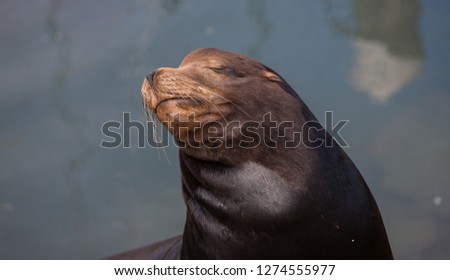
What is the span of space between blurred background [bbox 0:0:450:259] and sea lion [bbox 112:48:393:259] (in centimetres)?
94

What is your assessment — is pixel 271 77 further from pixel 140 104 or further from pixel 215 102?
pixel 140 104

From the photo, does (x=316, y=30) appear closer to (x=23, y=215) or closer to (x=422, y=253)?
(x=422, y=253)

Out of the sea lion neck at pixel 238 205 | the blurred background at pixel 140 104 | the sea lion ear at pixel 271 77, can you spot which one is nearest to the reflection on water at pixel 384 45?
the blurred background at pixel 140 104

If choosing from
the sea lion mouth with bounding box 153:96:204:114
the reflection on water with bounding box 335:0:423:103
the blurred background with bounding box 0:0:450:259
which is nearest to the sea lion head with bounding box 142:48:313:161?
the sea lion mouth with bounding box 153:96:204:114

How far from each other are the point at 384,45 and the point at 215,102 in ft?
5.67

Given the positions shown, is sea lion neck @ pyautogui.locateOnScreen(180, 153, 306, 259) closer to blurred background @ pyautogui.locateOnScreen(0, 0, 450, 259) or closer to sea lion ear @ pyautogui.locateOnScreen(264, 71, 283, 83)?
sea lion ear @ pyautogui.locateOnScreen(264, 71, 283, 83)

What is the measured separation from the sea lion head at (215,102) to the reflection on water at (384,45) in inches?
49.0

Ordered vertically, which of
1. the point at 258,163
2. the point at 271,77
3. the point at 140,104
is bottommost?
the point at 140,104

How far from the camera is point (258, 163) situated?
295 centimetres

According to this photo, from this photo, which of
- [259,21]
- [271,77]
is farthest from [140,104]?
[271,77]

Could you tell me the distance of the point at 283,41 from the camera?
13.8 feet

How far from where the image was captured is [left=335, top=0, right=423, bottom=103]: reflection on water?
4137 mm

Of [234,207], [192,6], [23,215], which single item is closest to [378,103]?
[192,6]

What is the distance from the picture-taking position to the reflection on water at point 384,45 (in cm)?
414
